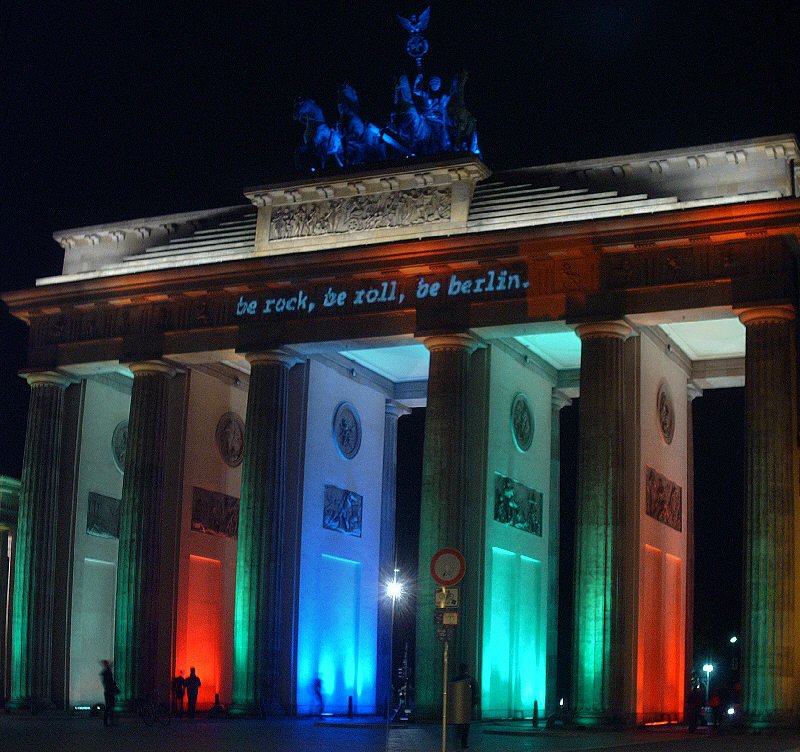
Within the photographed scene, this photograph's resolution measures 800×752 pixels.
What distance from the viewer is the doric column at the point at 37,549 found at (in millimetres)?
45000

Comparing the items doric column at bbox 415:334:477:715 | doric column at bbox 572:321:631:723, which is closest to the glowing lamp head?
doric column at bbox 415:334:477:715

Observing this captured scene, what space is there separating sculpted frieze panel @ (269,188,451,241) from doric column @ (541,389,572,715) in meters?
8.99

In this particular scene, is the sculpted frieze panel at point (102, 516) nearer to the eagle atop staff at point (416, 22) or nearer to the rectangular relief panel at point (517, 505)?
the rectangular relief panel at point (517, 505)

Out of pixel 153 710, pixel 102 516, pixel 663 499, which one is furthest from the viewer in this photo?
pixel 102 516

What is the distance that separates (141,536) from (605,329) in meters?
15.5

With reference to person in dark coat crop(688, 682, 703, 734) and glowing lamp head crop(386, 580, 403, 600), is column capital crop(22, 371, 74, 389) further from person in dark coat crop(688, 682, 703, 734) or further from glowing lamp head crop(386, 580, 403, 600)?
person in dark coat crop(688, 682, 703, 734)

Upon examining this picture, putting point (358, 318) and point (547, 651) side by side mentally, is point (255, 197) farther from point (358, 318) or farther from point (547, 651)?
point (547, 651)

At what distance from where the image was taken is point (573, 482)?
60.6 m

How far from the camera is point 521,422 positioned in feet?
145

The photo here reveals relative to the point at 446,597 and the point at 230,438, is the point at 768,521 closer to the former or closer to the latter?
the point at 446,597

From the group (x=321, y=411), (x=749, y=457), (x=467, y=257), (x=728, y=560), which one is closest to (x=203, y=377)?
(x=321, y=411)

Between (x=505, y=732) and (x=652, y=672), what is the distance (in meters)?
6.29

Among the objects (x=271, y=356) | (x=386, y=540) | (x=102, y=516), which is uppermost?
(x=271, y=356)

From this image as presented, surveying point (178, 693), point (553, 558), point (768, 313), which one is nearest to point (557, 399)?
point (553, 558)
